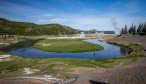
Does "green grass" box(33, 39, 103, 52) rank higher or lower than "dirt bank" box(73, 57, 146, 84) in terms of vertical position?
higher

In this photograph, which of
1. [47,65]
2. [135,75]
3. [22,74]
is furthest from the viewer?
[47,65]

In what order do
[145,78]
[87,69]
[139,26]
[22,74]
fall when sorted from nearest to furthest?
1. [145,78]
2. [22,74]
3. [87,69]
4. [139,26]

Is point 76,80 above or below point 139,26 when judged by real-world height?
below

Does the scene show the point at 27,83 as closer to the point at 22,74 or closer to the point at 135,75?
the point at 22,74

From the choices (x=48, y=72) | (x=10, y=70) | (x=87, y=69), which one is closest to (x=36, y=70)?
(x=48, y=72)

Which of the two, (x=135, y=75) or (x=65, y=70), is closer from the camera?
(x=135, y=75)

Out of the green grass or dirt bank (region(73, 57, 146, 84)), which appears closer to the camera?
dirt bank (region(73, 57, 146, 84))

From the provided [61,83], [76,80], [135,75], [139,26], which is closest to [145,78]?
[135,75]

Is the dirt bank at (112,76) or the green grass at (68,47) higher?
the green grass at (68,47)

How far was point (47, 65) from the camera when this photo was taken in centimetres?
5166

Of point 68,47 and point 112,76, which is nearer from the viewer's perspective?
point 112,76

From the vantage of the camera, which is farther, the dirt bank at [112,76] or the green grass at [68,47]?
the green grass at [68,47]

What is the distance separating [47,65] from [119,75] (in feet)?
71.4

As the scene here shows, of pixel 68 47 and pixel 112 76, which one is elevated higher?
pixel 68 47
